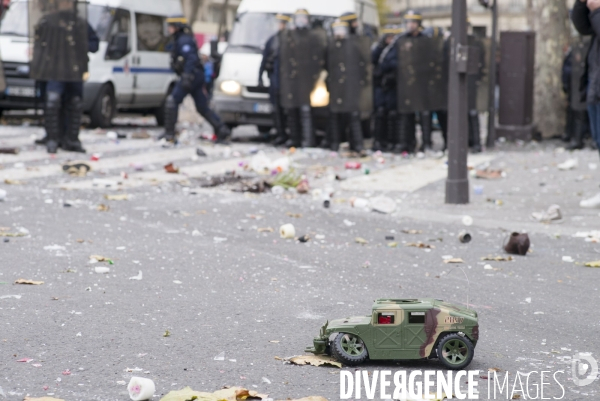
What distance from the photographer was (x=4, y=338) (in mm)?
4211

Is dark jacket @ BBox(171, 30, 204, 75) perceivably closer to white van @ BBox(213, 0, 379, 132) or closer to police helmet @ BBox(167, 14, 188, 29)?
police helmet @ BBox(167, 14, 188, 29)

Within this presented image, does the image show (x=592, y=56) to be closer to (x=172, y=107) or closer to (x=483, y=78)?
(x=483, y=78)

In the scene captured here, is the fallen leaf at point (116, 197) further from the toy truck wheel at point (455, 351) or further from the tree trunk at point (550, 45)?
the tree trunk at point (550, 45)

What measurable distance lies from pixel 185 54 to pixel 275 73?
138 centimetres

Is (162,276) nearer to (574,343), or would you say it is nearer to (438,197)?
(574,343)

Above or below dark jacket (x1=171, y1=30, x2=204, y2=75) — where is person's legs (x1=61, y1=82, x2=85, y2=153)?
below

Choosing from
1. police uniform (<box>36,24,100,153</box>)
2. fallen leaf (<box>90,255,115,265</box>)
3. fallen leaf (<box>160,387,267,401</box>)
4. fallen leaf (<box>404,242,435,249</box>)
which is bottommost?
fallen leaf (<box>404,242,435,249</box>)

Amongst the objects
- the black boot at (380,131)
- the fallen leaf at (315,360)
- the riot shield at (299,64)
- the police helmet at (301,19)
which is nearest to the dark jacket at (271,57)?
the riot shield at (299,64)

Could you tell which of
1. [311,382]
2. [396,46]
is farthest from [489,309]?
[396,46]

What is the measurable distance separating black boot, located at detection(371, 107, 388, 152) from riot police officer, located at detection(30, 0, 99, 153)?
447 cm

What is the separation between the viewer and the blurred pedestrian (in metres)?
8.73

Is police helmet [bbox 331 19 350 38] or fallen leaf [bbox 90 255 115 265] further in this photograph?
police helmet [bbox 331 19 350 38]

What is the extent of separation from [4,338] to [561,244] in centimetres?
432

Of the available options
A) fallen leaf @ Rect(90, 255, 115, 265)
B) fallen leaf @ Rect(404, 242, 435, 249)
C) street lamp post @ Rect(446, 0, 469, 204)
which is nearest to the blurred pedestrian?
street lamp post @ Rect(446, 0, 469, 204)
